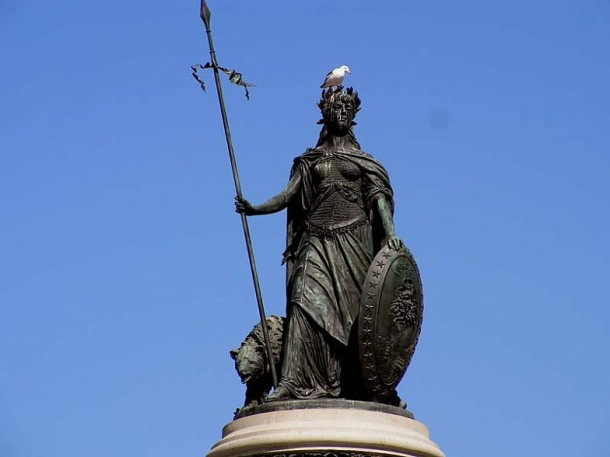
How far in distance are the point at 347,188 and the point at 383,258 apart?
1.25 meters

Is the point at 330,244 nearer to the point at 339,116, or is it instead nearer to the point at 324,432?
the point at 339,116

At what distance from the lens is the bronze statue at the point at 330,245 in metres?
17.9

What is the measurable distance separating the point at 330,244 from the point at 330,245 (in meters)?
0.01

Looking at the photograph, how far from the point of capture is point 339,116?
751 inches

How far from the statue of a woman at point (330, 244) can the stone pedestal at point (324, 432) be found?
1.52 ft

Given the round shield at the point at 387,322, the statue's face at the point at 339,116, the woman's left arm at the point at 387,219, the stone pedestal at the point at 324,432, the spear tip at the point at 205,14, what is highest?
the spear tip at the point at 205,14

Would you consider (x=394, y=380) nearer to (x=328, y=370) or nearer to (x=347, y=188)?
(x=328, y=370)

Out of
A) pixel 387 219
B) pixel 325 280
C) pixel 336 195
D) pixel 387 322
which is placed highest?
pixel 336 195

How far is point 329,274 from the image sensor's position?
18266mm

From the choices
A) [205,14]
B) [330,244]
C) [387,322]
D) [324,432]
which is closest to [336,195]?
[330,244]

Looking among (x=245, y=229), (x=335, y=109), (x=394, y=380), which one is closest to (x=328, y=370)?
(x=394, y=380)

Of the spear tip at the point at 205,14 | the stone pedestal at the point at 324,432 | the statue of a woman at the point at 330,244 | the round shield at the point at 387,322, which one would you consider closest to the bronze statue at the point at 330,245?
the statue of a woman at the point at 330,244

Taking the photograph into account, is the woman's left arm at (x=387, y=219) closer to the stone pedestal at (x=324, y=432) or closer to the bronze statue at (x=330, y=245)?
the bronze statue at (x=330, y=245)

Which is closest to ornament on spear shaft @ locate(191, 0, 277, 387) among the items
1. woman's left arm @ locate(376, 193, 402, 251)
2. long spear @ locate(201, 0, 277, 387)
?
long spear @ locate(201, 0, 277, 387)
